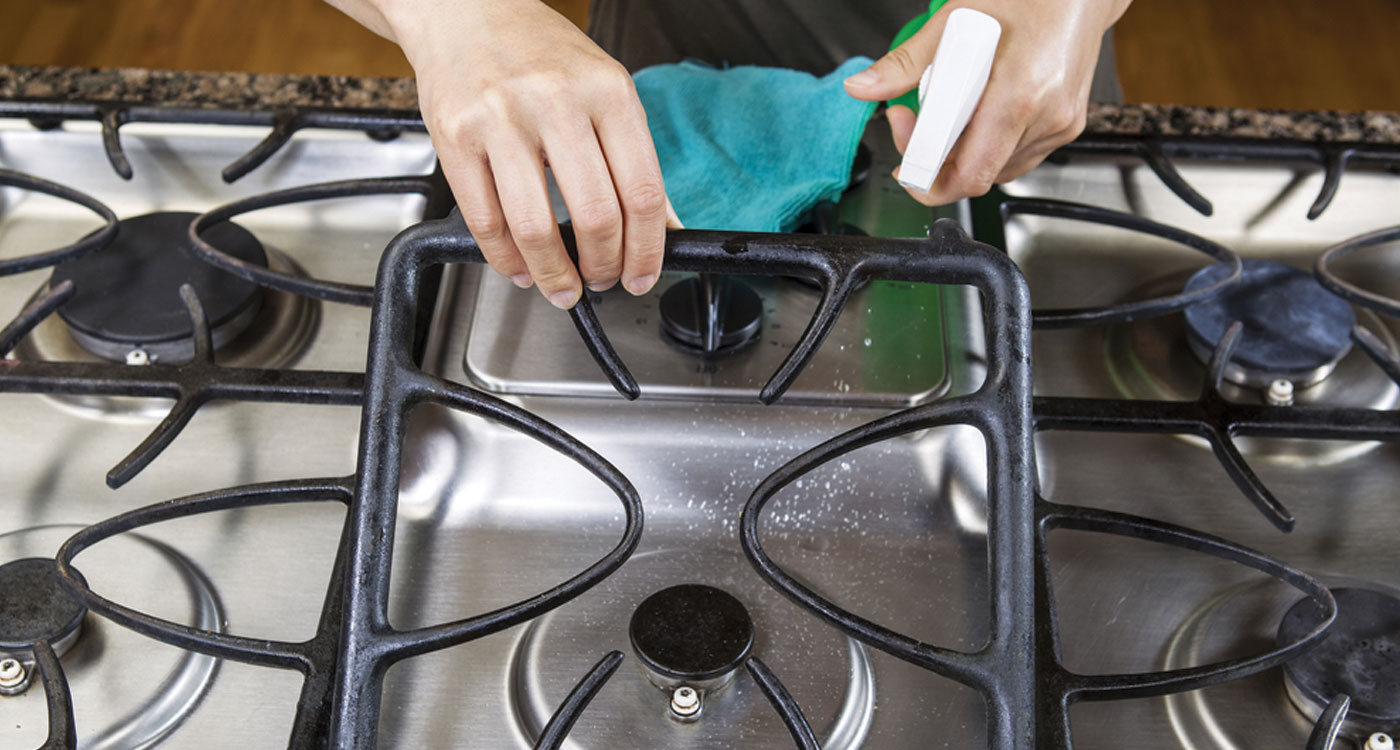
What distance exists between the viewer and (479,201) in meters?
0.43

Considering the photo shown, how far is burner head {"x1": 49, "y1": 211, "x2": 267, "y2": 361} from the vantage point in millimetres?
560

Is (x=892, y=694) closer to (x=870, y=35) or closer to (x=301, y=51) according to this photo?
(x=870, y=35)

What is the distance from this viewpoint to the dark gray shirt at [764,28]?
0.80m

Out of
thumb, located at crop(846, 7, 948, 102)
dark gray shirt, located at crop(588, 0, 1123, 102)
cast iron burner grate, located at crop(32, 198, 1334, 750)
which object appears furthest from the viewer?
dark gray shirt, located at crop(588, 0, 1123, 102)

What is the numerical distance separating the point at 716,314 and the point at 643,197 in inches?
5.3

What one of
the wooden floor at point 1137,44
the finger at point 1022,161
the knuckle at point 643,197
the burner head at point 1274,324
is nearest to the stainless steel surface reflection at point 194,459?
the knuckle at point 643,197

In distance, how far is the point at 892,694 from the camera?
0.47 metres

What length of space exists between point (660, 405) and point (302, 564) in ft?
0.59

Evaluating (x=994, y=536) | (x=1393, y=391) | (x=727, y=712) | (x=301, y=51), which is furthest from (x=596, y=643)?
(x=301, y=51)

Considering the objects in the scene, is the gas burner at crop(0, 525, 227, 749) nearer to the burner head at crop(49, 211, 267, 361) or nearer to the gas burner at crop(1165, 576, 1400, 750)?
the burner head at crop(49, 211, 267, 361)

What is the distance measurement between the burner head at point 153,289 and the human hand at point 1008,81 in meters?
0.33

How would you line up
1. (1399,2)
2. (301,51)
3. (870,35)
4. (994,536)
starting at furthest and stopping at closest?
(1399,2) < (301,51) < (870,35) < (994,536)

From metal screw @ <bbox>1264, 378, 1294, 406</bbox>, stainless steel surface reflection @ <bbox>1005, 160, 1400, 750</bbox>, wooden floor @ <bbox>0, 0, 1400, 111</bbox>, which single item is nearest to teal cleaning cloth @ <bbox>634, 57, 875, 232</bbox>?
stainless steel surface reflection @ <bbox>1005, 160, 1400, 750</bbox>

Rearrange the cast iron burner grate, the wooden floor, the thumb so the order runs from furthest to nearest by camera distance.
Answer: the wooden floor
the thumb
the cast iron burner grate
